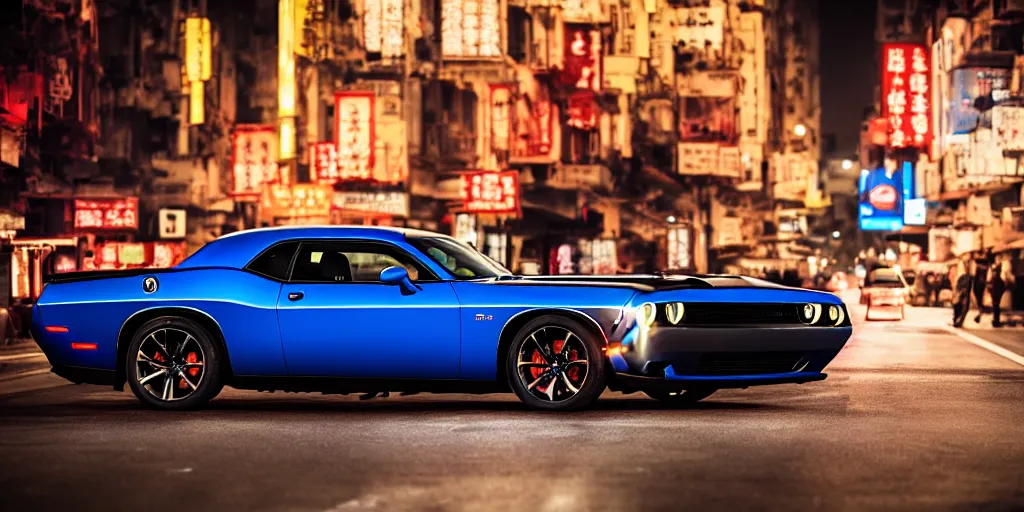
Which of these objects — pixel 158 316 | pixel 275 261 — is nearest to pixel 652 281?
pixel 275 261

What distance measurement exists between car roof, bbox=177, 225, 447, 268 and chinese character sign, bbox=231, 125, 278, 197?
142ft

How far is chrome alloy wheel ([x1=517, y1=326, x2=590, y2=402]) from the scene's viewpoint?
34.8 ft

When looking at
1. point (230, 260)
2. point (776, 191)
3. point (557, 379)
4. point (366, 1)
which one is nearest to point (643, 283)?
point (557, 379)

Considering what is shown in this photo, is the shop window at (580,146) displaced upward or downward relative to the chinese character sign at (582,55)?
downward

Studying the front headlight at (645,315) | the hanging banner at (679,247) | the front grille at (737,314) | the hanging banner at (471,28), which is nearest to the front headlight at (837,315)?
the front grille at (737,314)

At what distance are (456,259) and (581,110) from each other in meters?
49.3

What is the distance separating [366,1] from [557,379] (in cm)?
4141

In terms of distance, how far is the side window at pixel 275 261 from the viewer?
1139 cm

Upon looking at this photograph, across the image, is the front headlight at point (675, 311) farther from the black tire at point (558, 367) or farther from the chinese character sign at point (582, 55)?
the chinese character sign at point (582, 55)

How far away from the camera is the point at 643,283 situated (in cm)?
1086

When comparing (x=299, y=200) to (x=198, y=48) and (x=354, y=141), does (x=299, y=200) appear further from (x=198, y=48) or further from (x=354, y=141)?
(x=198, y=48)

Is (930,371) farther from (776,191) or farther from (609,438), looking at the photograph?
(776,191)

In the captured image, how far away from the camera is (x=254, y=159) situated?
180 feet

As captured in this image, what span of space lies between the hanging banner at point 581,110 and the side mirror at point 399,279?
49.7 m
